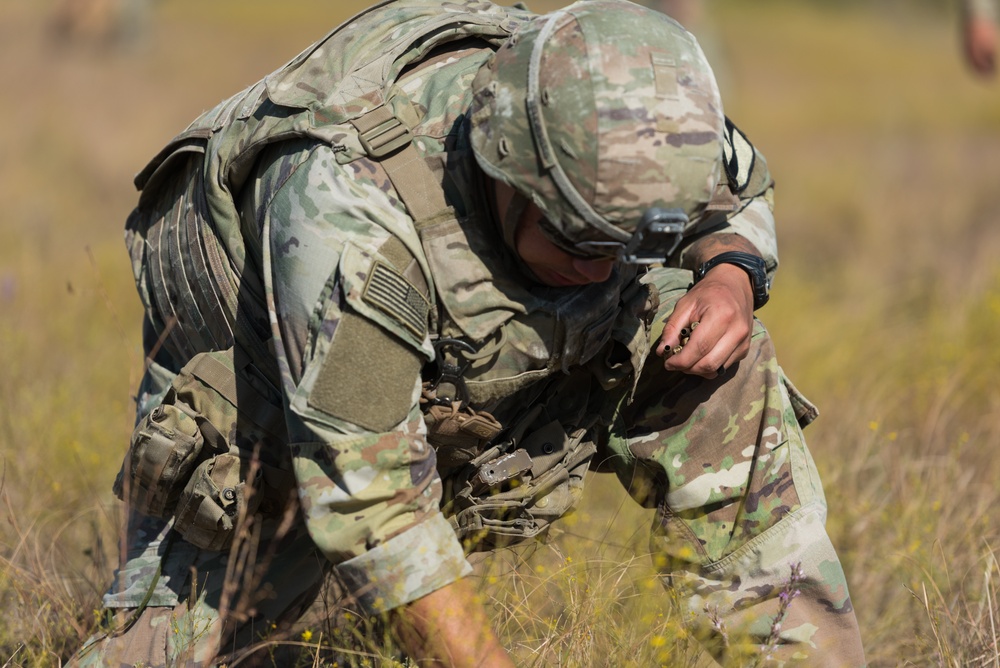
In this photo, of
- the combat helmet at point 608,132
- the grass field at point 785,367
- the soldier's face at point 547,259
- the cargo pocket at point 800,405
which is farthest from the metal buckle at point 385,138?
the cargo pocket at point 800,405

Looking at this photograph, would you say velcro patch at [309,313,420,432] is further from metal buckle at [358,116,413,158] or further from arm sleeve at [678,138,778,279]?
arm sleeve at [678,138,778,279]

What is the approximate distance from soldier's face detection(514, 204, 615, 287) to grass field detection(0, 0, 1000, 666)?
577 mm

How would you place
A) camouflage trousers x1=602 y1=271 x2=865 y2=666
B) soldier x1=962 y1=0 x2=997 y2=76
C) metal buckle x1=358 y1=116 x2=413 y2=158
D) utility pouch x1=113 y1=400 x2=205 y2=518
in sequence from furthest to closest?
soldier x1=962 y1=0 x2=997 y2=76 < camouflage trousers x1=602 y1=271 x2=865 y2=666 < utility pouch x1=113 y1=400 x2=205 y2=518 < metal buckle x1=358 y1=116 x2=413 y2=158

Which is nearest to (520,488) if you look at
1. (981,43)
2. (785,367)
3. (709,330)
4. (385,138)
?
(709,330)

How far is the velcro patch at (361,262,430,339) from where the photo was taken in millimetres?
1861

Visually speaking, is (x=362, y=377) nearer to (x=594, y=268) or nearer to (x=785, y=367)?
(x=594, y=268)

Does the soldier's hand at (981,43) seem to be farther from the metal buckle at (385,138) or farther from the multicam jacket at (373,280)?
the metal buckle at (385,138)

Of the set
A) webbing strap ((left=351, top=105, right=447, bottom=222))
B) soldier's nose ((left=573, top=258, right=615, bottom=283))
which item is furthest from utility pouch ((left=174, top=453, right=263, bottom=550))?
soldier's nose ((left=573, top=258, right=615, bottom=283))

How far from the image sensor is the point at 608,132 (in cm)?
189

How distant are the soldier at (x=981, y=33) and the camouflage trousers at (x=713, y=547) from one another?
16.3ft

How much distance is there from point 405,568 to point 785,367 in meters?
3.14

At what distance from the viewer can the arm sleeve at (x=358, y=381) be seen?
1866 millimetres

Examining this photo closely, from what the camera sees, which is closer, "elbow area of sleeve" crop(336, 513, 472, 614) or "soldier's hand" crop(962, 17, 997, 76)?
"elbow area of sleeve" crop(336, 513, 472, 614)

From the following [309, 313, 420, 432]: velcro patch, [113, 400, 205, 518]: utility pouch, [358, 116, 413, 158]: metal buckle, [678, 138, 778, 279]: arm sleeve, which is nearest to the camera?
[309, 313, 420, 432]: velcro patch
